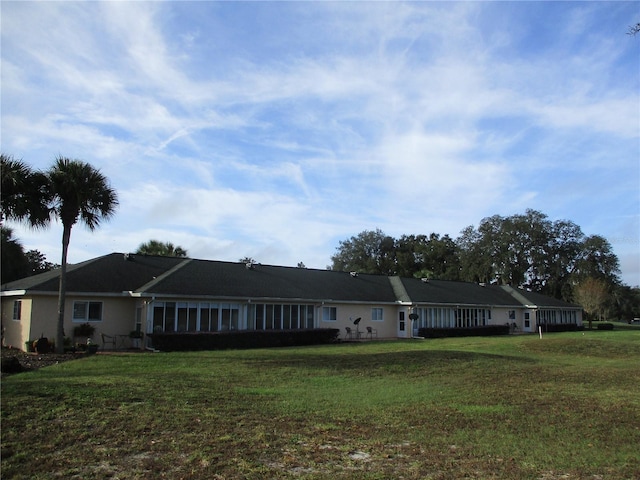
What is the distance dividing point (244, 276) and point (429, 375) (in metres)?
16.9

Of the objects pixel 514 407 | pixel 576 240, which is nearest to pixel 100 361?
pixel 514 407

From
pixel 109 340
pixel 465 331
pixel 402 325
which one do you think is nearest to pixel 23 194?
pixel 109 340

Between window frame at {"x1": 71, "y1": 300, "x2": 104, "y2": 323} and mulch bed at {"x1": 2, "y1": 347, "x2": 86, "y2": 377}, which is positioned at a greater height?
window frame at {"x1": 71, "y1": 300, "x2": 104, "y2": 323}

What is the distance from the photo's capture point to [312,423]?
30.2 ft

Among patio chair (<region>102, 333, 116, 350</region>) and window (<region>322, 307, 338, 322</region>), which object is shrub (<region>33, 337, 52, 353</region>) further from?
window (<region>322, 307, 338, 322</region>)

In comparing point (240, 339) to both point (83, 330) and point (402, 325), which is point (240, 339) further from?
point (402, 325)

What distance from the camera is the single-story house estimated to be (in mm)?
23922

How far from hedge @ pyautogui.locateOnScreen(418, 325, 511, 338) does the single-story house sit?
950mm

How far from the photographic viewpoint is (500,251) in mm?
69188

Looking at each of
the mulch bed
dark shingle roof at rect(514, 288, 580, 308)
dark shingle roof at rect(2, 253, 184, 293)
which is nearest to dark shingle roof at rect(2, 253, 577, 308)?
dark shingle roof at rect(2, 253, 184, 293)

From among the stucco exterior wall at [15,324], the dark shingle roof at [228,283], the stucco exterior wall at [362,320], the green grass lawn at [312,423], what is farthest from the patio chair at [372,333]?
the stucco exterior wall at [15,324]

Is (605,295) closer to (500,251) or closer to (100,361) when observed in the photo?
(500,251)

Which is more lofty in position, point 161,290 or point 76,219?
point 76,219

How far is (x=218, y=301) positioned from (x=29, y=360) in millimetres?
10302
